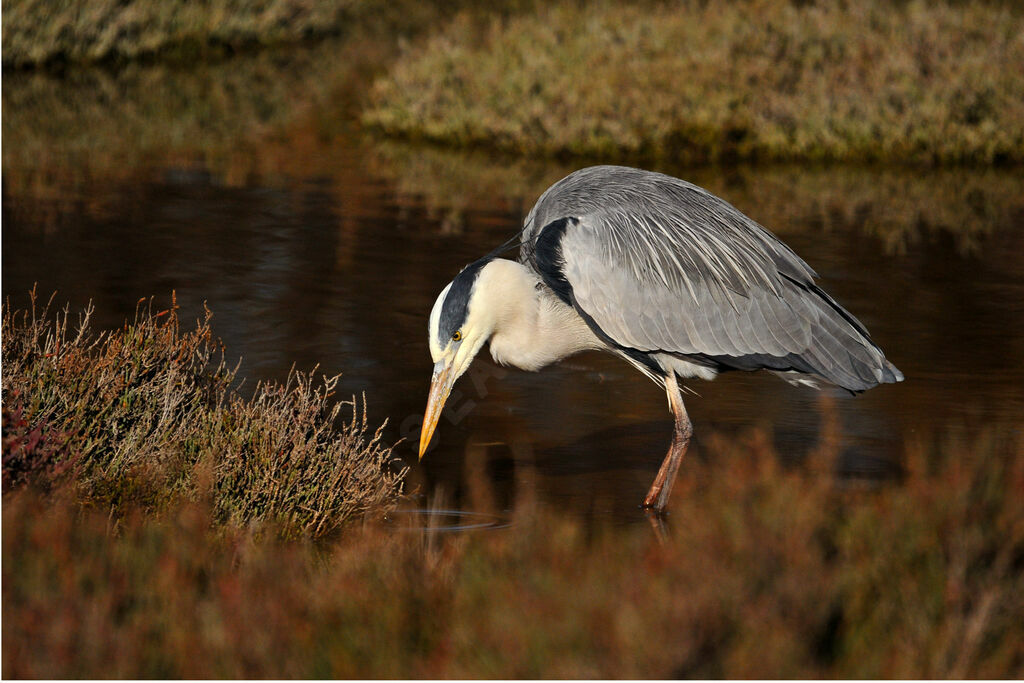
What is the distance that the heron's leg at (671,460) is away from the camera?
6.77 metres

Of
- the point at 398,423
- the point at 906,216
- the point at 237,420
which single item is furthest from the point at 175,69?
the point at 237,420

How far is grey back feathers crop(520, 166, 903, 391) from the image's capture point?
6.78 metres

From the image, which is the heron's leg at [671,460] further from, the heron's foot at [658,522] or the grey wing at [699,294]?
the grey wing at [699,294]

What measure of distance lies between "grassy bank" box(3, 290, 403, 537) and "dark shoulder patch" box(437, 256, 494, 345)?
563 mm

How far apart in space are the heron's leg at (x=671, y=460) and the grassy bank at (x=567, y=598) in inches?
64.8

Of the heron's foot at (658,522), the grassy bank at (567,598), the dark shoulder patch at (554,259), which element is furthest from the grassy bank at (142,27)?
the grassy bank at (567,598)

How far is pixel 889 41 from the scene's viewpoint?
59.4ft

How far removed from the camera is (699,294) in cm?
692

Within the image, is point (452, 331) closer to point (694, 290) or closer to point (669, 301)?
point (669, 301)

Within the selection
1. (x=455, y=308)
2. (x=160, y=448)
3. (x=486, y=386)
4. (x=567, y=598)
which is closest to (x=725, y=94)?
(x=486, y=386)

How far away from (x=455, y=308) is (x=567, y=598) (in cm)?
233

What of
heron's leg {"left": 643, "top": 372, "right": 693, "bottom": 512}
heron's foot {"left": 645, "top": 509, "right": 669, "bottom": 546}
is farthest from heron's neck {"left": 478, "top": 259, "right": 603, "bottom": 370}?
heron's foot {"left": 645, "top": 509, "right": 669, "bottom": 546}

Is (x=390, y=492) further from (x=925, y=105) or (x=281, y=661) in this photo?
(x=925, y=105)

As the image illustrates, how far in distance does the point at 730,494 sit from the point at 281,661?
1.62 metres
